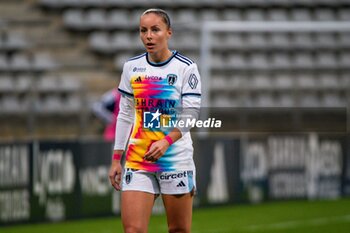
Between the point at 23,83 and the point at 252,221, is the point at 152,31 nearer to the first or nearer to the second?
the point at 252,221

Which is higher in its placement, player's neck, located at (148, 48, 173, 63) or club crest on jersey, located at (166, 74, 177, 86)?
player's neck, located at (148, 48, 173, 63)

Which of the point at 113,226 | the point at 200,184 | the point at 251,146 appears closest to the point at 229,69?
the point at 251,146

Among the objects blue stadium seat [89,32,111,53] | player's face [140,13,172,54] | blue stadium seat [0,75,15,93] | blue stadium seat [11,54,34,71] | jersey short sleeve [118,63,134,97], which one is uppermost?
player's face [140,13,172,54]

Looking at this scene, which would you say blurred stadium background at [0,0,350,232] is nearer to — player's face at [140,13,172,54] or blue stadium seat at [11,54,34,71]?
blue stadium seat at [11,54,34,71]

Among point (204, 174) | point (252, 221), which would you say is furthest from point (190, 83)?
point (204, 174)

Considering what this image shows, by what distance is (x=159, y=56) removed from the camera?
6.47m

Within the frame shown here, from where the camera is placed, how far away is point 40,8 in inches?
763

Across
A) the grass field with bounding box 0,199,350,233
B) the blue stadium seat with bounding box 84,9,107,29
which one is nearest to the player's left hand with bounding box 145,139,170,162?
the grass field with bounding box 0,199,350,233

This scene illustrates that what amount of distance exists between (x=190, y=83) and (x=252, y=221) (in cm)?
689

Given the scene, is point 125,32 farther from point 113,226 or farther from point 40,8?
point 113,226

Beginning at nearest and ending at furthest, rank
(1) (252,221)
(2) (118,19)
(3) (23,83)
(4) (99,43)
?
1. (1) (252,221)
2. (3) (23,83)
3. (4) (99,43)
4. (2) (118,19)

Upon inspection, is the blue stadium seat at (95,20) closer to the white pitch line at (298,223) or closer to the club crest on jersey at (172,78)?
the white pitch line at (298,223)

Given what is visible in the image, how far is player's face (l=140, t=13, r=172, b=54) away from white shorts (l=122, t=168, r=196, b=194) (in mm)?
801

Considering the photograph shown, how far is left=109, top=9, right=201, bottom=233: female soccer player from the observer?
21.0ft
